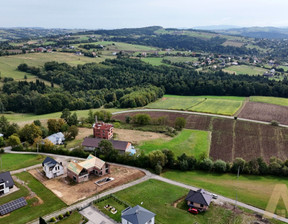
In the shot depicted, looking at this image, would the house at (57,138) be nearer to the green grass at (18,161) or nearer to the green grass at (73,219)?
the green grass at (18,161)

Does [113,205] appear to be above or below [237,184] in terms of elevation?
above

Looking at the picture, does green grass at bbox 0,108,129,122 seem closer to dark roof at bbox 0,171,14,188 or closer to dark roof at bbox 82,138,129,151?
dark roof at bbox 82,138,129,151

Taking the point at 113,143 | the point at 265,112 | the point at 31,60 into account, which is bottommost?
the point at 113,143

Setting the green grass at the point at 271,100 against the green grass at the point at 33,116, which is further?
the green grass at the point at 271,100

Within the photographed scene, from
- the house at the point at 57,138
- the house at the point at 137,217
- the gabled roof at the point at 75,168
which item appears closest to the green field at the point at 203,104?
the house at the point at 57,138

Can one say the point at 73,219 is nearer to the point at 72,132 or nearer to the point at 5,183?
the point at 5,183

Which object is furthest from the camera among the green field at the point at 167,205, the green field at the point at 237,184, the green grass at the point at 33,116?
the green grass at the point at 33,116

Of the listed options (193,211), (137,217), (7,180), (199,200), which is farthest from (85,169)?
(199,200)
